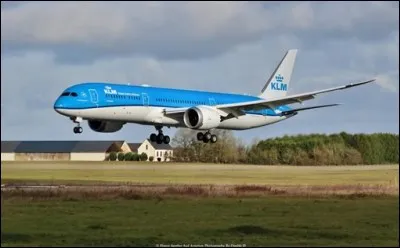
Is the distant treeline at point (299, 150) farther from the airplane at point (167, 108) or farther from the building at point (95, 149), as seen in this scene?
the building at point (95, 149)

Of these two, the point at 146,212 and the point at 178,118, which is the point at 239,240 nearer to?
the point at 146,212

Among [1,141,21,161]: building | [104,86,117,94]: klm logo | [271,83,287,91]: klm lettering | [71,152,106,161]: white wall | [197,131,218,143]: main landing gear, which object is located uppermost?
[271,83,287,91]: klm lettering

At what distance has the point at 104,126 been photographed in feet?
230

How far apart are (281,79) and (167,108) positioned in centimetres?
2552

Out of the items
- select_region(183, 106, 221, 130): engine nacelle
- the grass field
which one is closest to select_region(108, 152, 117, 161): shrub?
select_region(183, 106, 221, 130): engine nacelle

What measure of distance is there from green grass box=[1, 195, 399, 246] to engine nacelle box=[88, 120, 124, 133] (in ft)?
88.1

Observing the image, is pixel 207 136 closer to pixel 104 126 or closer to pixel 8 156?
pixel 104 126

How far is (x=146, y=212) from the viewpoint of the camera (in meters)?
36.3

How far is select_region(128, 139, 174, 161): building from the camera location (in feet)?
268

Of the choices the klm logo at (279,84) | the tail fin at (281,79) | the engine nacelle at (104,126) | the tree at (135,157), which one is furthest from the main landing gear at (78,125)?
the klm logo at (279,84)

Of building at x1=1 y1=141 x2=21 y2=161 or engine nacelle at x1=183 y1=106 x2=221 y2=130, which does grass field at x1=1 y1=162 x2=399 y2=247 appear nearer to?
building at x1=1 y1=141 x2=21 y2=161

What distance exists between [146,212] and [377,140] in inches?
1874

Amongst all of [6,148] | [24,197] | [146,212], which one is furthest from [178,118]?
[146,212]

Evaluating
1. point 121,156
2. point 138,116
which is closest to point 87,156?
point 121,156
